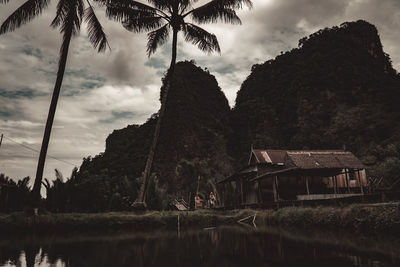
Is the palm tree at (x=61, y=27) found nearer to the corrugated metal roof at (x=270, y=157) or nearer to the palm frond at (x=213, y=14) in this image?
the palm frond at (x=213, y=14)

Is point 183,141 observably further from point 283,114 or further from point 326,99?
point 326,99

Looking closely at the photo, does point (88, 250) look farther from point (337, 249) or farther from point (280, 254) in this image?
point (337, 249)

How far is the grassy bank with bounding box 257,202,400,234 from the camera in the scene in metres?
7.54

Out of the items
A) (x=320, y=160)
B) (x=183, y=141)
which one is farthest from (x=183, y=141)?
(x=320, y=160)

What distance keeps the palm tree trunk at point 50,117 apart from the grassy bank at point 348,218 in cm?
965

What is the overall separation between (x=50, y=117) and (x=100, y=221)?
14.1ft

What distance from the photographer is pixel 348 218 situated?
905cm

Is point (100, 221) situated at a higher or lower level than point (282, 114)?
lower

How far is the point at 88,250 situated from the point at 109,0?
1031cm

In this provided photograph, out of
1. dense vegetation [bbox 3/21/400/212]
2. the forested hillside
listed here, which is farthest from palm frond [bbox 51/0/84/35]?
the forested hillside

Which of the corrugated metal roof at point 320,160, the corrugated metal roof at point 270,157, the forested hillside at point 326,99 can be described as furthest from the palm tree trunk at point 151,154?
the forested hillside at point 326,99

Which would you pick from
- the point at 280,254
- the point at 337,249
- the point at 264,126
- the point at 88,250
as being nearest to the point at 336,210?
the point at 337,249

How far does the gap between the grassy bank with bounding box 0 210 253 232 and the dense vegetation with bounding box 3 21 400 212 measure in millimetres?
21046

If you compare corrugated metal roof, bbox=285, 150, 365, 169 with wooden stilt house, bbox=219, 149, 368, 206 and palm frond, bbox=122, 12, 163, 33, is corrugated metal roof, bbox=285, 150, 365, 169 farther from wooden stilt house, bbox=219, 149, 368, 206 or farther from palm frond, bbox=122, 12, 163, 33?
palm frond, bbox=122, 12, 163, 33
